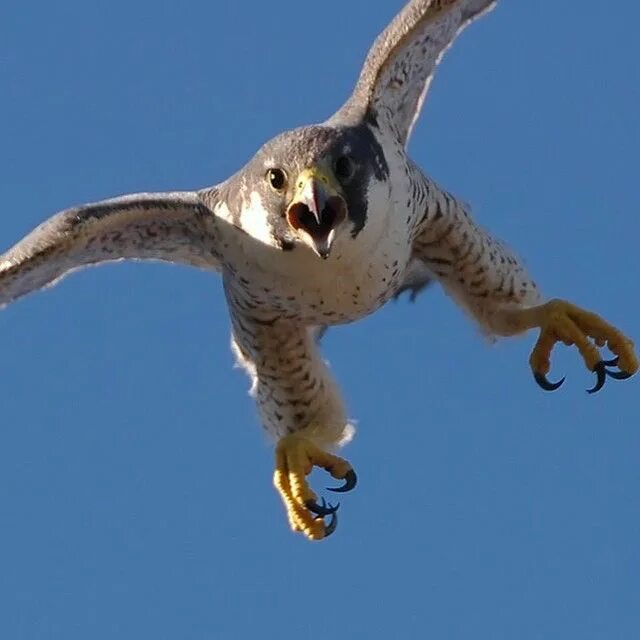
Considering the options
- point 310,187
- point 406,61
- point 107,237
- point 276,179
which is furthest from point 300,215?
point 406,61

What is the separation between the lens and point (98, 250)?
10.0 meters

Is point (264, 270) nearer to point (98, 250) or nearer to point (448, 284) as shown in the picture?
point (98, 250)

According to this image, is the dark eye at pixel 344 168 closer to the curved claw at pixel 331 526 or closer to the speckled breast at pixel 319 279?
the speckled breast at pixel 319 279

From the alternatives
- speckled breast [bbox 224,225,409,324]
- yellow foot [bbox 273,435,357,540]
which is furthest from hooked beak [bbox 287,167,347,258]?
yellow foot [bbox 273,435,357,540]

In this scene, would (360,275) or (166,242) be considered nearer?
(360,275)

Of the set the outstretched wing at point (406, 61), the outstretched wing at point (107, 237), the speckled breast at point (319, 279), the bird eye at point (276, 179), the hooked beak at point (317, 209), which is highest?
the outstretched wing at point (406, 61)

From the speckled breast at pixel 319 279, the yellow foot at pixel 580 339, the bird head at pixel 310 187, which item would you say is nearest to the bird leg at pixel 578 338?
the yellow foot at pixel 580 339

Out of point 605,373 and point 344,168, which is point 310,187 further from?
point 605,373

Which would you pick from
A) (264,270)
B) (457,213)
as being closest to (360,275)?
(264,270)

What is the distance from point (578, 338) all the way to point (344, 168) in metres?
2.33

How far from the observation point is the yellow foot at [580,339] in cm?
1058

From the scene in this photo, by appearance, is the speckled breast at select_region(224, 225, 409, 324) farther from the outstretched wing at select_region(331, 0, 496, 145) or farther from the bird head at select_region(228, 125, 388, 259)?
the outstretched wing at select_region(331, 0, 496, 145)

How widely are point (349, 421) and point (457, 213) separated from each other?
1.31 meters

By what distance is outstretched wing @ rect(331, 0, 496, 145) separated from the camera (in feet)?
32.6
